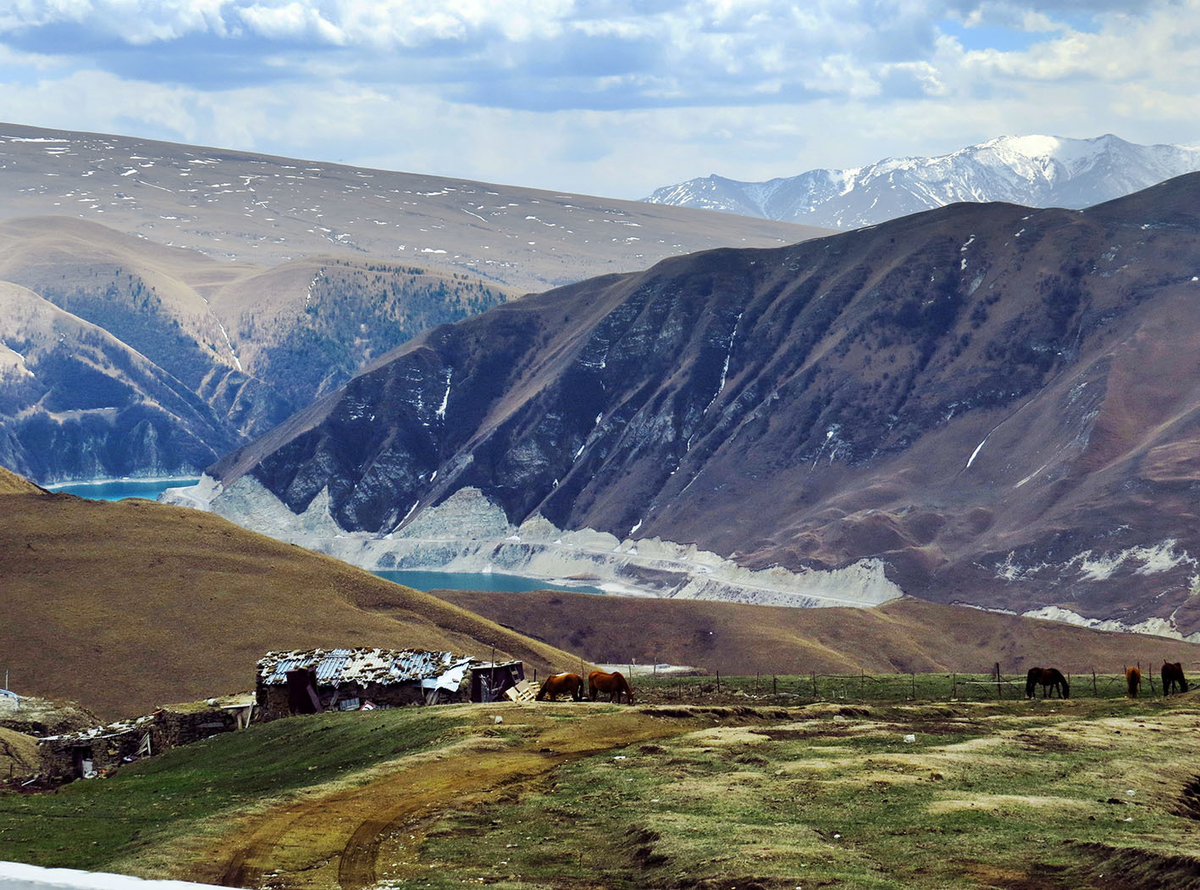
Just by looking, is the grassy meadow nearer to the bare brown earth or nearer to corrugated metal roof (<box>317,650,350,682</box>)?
corrugated metal roof (<box>317,650,350,682</box>)

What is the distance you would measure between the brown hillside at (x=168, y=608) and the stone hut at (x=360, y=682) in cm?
2572

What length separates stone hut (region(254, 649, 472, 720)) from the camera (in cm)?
6312

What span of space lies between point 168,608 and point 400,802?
72078 millimetres

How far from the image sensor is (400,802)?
1390 inches

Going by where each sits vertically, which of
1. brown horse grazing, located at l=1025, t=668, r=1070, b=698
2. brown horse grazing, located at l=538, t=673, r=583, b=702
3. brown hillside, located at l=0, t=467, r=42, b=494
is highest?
brown hillside, located at l=0, t=467, r=42, b=494

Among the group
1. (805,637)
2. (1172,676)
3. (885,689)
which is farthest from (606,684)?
(805,637)

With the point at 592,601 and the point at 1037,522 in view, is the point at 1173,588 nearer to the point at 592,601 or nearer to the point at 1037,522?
the point at 1037,522

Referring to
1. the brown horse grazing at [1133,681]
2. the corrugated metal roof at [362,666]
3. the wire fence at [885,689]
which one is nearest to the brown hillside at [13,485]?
the corrugated metal roof at [362,666]

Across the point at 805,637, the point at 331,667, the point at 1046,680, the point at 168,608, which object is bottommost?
the point at 805,637

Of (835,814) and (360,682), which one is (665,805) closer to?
(835,814)

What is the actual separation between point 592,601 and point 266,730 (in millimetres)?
104831

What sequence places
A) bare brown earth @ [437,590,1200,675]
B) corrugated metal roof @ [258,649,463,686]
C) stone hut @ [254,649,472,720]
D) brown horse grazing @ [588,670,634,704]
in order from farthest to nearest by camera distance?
bare brown earth @ [437,590,1200,675]
corrugated metal roof @ [258,649,463,686]
stone hut @ [254,649,472,720]
brown horse grazing @ [588,670,634,704]

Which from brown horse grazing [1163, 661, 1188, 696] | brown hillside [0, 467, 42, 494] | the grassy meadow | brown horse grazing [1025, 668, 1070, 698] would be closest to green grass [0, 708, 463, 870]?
the grassy meadow

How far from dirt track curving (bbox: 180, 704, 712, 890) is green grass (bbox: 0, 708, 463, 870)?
1.89m
